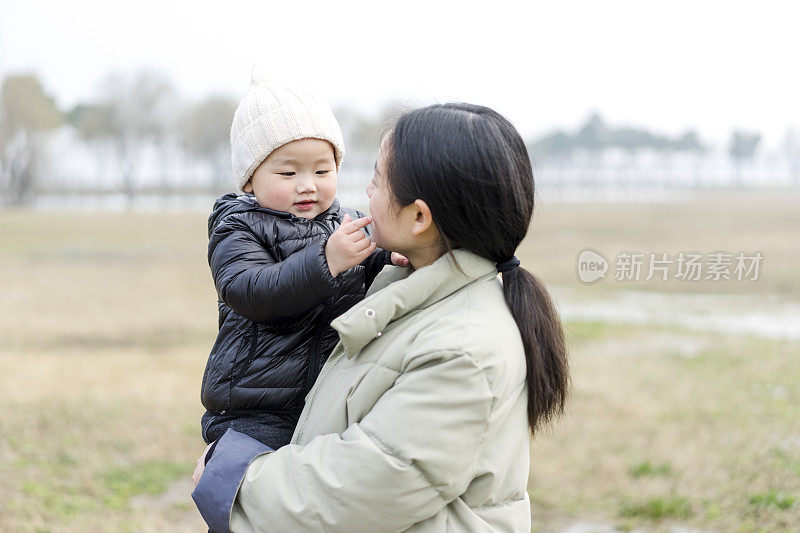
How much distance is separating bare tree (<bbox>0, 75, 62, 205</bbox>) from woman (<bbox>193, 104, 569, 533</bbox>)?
128 ft

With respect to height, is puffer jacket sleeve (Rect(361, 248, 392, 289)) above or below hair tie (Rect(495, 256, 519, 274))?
below

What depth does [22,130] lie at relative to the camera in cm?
3809

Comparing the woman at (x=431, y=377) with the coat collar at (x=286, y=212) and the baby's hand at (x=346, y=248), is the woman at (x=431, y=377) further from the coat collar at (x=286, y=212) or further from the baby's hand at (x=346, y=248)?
the coat collar at (x=286, y=212)

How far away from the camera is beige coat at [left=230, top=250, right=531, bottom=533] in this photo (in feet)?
4.63

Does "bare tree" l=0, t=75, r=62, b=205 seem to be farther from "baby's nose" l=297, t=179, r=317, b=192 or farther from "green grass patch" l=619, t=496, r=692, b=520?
"baby's nose" l=297, t=179, r=317, b=192

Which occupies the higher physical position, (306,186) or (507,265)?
(306,186)

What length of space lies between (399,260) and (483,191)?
393mm

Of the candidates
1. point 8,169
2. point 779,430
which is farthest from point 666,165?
point 779,430

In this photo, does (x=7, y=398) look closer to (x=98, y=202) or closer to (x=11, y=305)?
(x=11, y=305)

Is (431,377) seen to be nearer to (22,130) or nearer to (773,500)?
(773,500)

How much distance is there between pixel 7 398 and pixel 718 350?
751 cm

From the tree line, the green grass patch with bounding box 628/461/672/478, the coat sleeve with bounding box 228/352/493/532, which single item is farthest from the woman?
the tree line

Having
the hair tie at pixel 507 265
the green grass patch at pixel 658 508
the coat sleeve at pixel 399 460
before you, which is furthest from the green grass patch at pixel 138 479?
the hair tie at pixel 507 265

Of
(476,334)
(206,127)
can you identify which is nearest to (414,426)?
(476,334)
